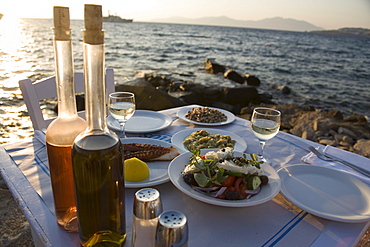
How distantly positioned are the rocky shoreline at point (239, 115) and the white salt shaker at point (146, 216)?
2.26 meters

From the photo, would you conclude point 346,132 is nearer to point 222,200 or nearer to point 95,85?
point 222,200

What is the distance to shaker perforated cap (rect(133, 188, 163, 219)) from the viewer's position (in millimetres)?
792

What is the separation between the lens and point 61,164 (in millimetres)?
904

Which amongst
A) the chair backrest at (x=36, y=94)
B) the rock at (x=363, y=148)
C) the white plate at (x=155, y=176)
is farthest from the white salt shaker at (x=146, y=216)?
the rock at (x=363, y=148)

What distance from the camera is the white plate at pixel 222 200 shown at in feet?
3.51

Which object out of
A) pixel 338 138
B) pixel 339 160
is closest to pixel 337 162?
pixel 339 160

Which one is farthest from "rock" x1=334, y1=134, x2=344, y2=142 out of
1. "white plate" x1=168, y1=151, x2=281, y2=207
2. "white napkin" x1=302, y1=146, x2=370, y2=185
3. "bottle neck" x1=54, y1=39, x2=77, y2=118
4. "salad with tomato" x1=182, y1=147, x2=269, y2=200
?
"bottle neck" x1=54, y1=39, x2=77, y2=118

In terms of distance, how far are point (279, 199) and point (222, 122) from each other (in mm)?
1107

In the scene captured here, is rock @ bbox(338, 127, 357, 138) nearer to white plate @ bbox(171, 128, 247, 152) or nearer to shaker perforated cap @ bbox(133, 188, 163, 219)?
white plate @ bbox(171, 128, 247, 152)

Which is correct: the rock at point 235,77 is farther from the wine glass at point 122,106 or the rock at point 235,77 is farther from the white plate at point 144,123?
the wine glass at point 122,106

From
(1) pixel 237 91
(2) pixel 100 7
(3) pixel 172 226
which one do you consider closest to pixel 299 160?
(3) pixel 172 226

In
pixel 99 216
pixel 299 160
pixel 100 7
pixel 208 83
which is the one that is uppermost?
pixel 100 7

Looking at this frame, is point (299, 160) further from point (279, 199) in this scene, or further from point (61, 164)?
point (61, 164)

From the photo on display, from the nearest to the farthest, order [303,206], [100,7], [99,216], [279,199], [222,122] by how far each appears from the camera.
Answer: [100,7] < [99,216] < [303,206] < [279,199] < [222,122]
